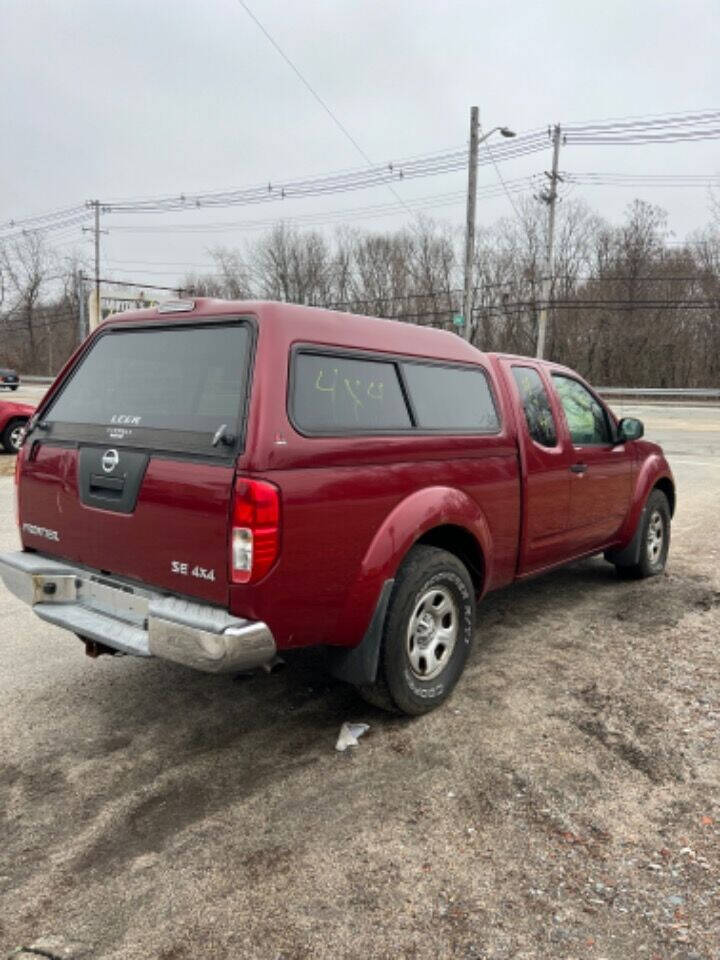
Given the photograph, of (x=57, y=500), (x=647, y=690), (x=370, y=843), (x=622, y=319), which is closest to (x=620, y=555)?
→ (x=647, y=690)

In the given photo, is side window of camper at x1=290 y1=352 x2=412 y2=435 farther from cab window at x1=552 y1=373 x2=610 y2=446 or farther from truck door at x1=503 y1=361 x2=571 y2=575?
cab window at x1=552 y1=373 x2=610 y2=446

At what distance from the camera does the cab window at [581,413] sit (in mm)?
4996

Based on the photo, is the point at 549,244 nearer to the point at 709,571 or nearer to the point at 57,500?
the point at 709,571

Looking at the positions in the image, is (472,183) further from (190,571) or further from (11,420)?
(190,571)

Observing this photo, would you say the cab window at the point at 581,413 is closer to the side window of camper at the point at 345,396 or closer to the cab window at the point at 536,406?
the cab window at the point at 536,406

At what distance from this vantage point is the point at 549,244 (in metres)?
34.6

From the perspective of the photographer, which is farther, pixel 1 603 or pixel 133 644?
pixel 1 603

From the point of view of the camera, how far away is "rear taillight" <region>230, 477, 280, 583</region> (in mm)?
2719

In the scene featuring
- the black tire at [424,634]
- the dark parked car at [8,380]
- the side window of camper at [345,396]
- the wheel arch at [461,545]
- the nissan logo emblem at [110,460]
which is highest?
→ the dark parked car at [8,380]

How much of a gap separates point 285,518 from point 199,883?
4.21ft

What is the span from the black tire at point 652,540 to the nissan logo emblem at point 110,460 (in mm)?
4181

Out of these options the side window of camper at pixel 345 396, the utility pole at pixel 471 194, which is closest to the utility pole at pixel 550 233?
the utility pole at pixel 471 194

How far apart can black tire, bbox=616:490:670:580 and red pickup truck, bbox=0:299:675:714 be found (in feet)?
6.44

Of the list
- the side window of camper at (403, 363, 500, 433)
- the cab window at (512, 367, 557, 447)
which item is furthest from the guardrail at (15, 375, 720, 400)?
the side window of camper at (403, 363, 500, 433)
